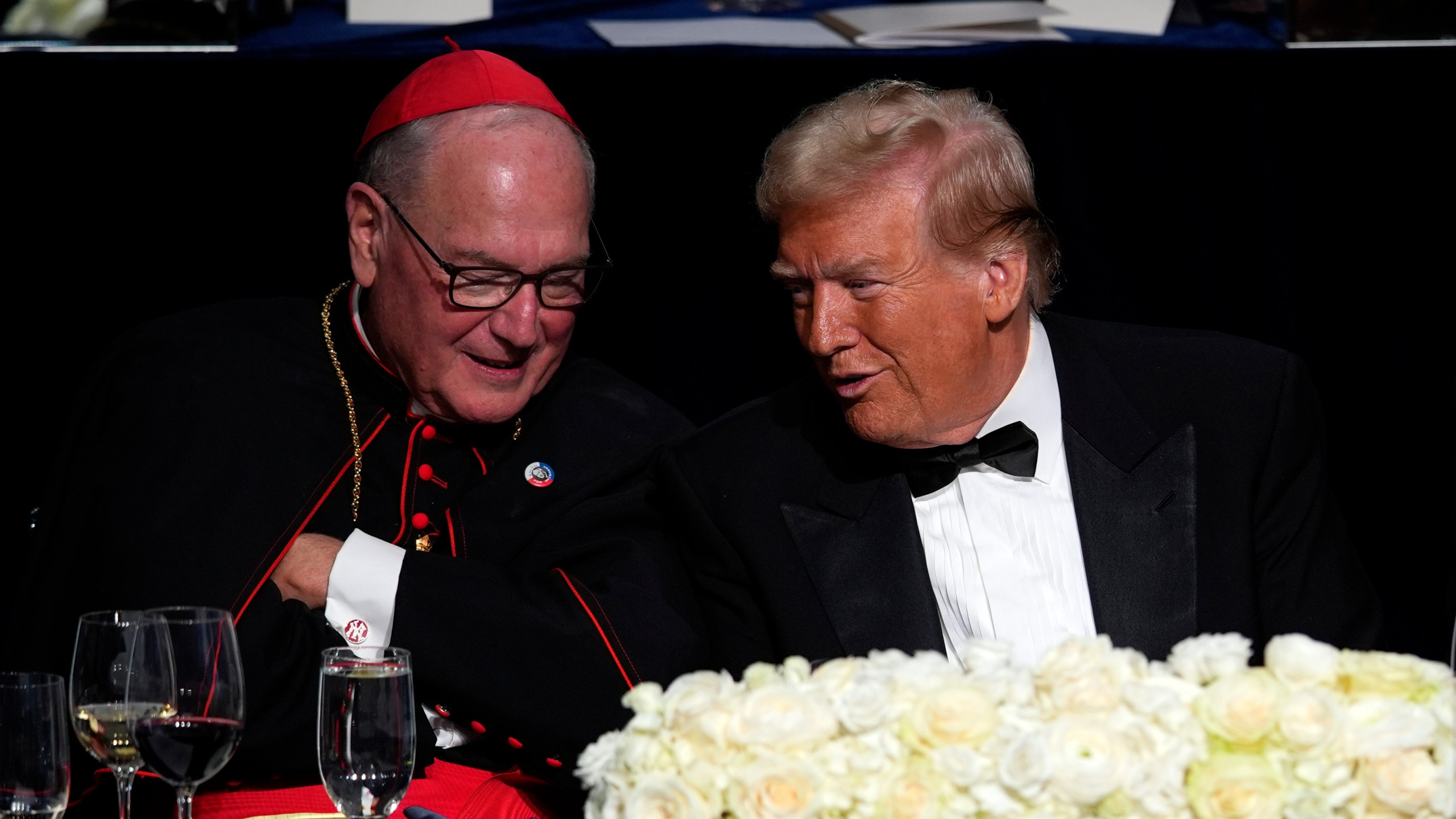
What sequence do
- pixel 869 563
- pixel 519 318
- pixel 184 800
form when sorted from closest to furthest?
pixel 184 800 < pixel 869 563 < pixel 519 318

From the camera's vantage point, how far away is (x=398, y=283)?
3.00 metres

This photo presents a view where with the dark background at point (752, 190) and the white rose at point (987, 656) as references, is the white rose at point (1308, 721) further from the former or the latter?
the dark background at point (752, 190)

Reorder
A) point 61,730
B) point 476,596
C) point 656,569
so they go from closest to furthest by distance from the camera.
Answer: point 61,730
point 476,596
point 656,569

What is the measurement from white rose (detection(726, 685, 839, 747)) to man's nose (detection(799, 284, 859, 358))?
4.07 ft

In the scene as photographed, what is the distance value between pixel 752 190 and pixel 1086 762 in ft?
8.17

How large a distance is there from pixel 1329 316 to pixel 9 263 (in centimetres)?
318

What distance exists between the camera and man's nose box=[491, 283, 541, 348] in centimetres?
291

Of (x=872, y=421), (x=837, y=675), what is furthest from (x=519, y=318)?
(x=837, y=675)

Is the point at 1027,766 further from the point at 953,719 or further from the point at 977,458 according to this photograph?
the point at 977,458

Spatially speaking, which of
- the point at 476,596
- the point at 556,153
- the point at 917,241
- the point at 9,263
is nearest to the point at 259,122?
the point at 9,263

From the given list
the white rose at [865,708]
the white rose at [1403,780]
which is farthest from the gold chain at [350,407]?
the white rose at [1403,780]

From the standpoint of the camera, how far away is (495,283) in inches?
115

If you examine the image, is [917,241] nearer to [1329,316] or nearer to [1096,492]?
[1096,492]

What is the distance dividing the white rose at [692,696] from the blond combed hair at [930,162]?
4.24ft
